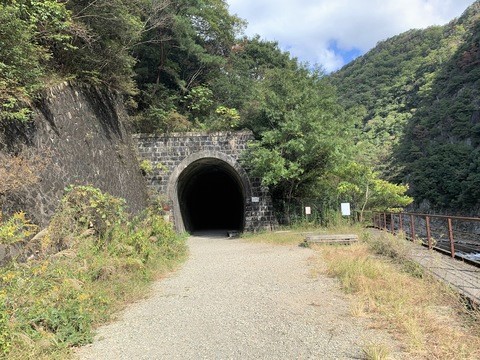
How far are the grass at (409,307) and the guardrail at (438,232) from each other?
96 centimetres

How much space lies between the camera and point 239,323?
197 inches

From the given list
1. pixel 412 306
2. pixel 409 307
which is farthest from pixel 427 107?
pixel 409 307

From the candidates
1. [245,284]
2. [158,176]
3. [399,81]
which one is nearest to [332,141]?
[158,176]

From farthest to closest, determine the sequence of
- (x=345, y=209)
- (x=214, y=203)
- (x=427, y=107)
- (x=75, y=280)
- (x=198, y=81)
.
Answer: (x=427, y=107)
(x=214, y=203)
(x=198, y=81)
(x=345, y=209)
(x=75, y=280)

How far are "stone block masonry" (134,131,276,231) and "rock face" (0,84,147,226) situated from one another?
3.23 m

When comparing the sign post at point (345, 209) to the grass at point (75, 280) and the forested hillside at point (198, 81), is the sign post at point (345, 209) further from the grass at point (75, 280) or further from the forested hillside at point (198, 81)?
the grass at point (75, 280)

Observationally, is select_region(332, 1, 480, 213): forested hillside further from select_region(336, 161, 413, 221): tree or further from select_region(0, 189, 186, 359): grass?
select_region(0, 189, 186, 359): grass

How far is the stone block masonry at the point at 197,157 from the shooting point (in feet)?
59.0

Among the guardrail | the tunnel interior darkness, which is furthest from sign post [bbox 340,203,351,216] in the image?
the tunnel interior darkness

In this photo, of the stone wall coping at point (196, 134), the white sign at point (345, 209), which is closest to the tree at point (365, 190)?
the white sign at point (345, 209)

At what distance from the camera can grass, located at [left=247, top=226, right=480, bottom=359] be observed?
3.82 m

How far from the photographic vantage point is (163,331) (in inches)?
192

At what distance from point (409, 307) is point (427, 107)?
49.5 meters

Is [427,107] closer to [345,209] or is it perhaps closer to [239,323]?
[345,209]
